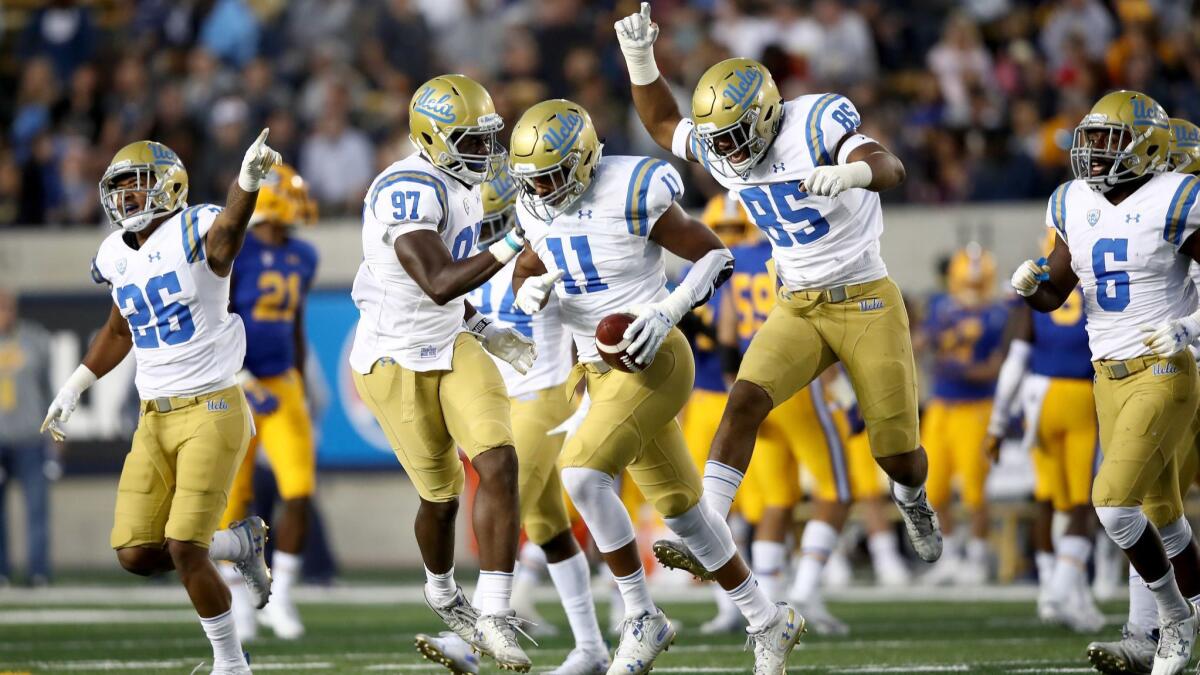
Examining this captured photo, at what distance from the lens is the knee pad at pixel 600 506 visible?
5965 millimetres

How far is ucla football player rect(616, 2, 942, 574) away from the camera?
621 cm

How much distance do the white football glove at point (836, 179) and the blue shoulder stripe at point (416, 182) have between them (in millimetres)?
1310

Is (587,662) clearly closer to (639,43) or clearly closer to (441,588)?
(441,588)

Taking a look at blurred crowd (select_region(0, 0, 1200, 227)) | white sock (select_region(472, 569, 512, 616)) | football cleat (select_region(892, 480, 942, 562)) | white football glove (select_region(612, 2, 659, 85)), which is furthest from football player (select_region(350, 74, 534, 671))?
blurred crowd (select_region(0, 0, 1200, 227))

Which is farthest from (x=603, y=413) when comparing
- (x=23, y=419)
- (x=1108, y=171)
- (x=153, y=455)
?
(x=23, y=419)

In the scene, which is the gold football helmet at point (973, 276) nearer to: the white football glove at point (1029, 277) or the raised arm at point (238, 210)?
the white football glove at point (1029, 277)

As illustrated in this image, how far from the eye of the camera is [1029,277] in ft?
20.7

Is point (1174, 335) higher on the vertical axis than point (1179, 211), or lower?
lower

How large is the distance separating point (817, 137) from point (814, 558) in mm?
2877

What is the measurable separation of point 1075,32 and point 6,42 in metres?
9.52

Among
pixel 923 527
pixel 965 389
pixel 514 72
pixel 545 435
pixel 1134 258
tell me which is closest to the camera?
pixel 1134 258

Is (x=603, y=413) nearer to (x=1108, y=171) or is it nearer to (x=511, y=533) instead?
(x=511, y=533)

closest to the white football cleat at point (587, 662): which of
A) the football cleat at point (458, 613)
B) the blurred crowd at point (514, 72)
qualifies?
the football cleat at point (458, 613)

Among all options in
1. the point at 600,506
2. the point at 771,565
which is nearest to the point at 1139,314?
the point at 600,506
